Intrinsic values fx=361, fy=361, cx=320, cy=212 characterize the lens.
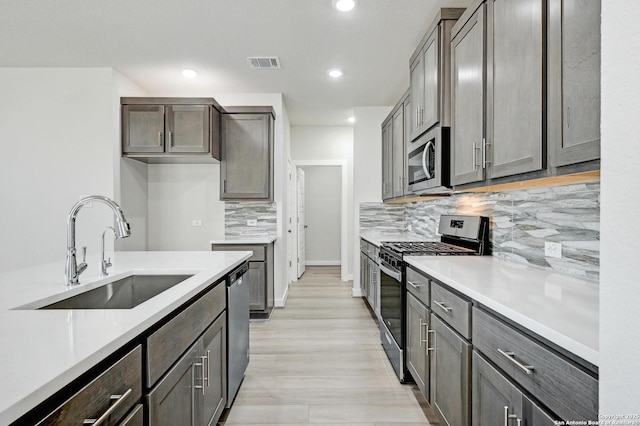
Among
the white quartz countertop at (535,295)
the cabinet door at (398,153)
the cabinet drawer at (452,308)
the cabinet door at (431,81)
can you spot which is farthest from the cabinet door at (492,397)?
the cabinet door at (398,153)

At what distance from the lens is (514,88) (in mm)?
1569

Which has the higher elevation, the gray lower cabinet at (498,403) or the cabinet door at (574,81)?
the cabinet door at (574,81)

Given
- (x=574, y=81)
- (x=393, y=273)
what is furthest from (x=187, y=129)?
(x=574, y=81)

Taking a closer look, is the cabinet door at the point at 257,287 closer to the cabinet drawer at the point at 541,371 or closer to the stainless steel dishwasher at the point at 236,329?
the stainless steel dishwasher at the point at 236,329

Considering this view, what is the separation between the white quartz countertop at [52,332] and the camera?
0.65 m

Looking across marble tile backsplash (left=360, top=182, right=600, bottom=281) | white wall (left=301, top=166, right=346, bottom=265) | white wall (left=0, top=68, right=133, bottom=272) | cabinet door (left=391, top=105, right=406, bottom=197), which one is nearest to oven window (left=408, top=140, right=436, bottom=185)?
marble tile backsplash (left=360, top=182, right=600, bottom=281)

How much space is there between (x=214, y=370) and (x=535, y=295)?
1.48m

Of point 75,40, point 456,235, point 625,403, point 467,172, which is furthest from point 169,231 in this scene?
point 625,403

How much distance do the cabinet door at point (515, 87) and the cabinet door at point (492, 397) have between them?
798 millimetres

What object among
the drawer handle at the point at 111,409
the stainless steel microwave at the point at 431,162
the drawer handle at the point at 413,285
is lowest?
the drawer handle at the point at 111,409

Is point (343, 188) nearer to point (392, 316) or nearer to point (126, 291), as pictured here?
point (392, 316)

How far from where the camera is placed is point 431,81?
2467mm

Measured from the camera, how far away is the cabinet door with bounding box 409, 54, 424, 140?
2684 millimetres

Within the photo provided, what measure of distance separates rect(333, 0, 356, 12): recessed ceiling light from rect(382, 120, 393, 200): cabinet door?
186 centimetres
